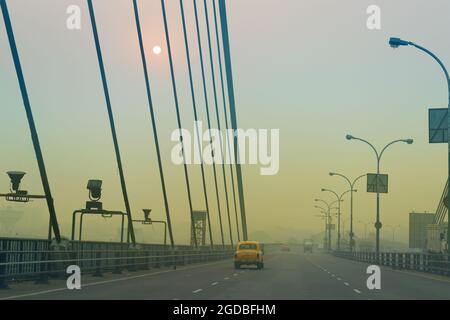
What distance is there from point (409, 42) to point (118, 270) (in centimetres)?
1680

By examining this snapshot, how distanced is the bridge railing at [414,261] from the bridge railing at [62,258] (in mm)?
14396

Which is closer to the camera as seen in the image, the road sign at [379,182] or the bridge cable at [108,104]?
the bridge cable at [108,104]

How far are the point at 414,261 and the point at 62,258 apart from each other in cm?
2670

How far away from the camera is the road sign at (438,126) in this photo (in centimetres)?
3941

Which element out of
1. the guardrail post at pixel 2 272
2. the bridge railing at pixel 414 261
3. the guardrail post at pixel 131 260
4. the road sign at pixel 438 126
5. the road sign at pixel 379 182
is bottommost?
the bridge railing at pixel 414 261

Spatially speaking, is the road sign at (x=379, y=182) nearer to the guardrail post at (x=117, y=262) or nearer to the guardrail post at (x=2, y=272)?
the guardrail post at (x=117, y=262)

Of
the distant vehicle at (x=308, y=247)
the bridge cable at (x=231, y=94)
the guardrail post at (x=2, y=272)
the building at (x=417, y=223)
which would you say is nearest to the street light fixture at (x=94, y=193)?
the guardrail post at (x=2, y=272)

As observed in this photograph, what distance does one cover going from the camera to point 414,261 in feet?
147

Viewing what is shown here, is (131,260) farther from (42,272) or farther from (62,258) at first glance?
(42,272)

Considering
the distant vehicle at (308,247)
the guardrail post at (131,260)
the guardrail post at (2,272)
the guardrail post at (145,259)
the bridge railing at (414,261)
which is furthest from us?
the distant vehicle at (308,247)

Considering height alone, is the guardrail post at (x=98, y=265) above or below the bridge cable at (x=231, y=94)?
below
